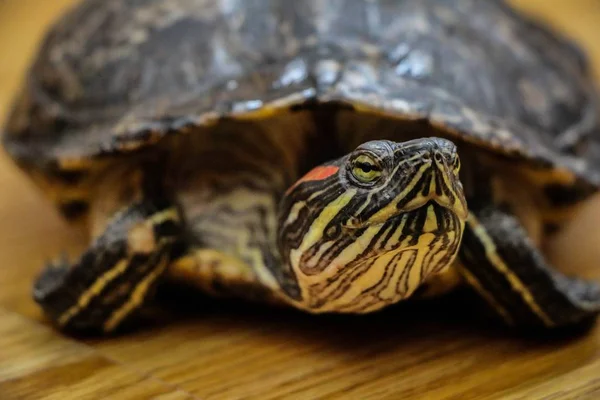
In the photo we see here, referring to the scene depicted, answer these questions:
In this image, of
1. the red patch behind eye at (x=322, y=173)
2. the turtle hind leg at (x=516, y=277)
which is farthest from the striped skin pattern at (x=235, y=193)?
the turtle hind leg at (x=516, y=277)

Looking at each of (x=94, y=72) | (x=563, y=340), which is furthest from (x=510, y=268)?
(x=94, y=72)

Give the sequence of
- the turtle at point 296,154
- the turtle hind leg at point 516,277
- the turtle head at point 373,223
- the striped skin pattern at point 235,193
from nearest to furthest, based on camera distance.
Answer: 1. the turtle head at point 373,223
2. the turtle at point 296,154
3. the turtle hind leg at point 516,277
4. the striped skin pattern at point 235,193

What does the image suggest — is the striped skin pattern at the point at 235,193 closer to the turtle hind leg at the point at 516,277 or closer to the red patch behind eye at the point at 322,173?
the red patch behind eye at the point at 322,173

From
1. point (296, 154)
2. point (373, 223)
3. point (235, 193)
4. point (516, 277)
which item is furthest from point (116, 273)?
point (516, 277)

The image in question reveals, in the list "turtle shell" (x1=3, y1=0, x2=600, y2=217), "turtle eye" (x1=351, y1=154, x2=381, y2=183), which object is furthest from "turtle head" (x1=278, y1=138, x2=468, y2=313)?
"turtle shell" (x1=3, y1=0, x2=600, y2=217)

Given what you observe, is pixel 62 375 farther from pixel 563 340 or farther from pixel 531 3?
pixel 531 3

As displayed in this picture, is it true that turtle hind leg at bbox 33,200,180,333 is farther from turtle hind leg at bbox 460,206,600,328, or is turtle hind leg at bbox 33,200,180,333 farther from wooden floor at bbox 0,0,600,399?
turtle hind leg at bbox 460,206,600,328

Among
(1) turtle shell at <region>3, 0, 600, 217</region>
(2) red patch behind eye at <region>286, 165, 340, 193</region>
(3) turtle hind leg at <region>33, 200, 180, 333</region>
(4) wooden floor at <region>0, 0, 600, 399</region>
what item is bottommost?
(4) wooden floor at <region>0, 0, 600, 399</region>
